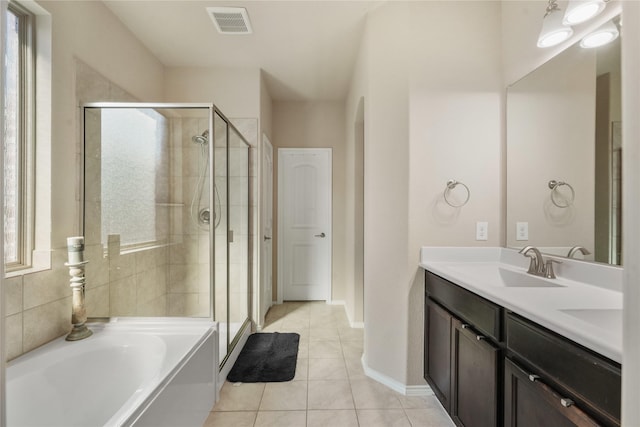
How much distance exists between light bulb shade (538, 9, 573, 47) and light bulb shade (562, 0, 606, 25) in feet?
0.19

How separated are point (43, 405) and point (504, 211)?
2.68 m

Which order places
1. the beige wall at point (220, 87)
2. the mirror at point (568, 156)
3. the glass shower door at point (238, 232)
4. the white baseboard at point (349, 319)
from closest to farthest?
the mirror at point (568, 156), the glass shower door at point (238, 232), the beige wall at point (220, 87), the white baseboard at point (349, 319)

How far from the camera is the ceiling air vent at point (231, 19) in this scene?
2180 millimetres

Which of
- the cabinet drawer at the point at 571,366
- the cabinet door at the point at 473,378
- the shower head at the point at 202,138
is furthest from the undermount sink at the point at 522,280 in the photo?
the shower head at the point at 202,138

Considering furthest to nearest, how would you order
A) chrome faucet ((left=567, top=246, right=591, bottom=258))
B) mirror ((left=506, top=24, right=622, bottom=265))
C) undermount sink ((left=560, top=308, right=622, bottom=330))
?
chrome faucet ((left=567, top=246, right=591, bottom=258)), mirror ((left=506, top=24, right=622, bottom=265)), undermount sink ((left=560, top=308, right=622, bottom=330))

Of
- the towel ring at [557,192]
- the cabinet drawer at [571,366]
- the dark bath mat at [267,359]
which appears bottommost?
the dark bath mat at [267,359]

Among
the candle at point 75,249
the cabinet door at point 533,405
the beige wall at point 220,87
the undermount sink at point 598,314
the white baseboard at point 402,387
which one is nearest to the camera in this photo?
the cabinet door at point 533,405

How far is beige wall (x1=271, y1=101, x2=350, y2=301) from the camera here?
391cm

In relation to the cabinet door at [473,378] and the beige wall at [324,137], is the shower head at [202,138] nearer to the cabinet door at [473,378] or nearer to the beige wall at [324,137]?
the beige wall at [324,137]

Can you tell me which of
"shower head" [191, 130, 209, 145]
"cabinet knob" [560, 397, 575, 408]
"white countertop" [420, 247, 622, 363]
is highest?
"shower head" [191, 130, 209, 145]

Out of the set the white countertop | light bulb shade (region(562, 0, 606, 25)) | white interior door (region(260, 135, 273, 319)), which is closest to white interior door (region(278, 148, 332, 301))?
white interior door (region(260, 135, 273, 319))

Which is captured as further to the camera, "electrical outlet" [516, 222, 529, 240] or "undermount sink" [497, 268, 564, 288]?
"electrical outlet" [516, 222, 529, 240]

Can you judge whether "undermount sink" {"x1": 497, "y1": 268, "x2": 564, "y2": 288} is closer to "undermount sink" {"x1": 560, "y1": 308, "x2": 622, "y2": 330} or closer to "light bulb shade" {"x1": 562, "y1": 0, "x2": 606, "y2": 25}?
"undermount sink" {"x1": 560, "y1": 308, "x2": 622, "y2": 330}

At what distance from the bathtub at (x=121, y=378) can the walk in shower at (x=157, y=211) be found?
9.8 inches
